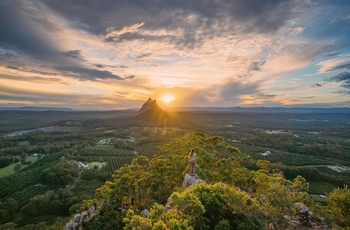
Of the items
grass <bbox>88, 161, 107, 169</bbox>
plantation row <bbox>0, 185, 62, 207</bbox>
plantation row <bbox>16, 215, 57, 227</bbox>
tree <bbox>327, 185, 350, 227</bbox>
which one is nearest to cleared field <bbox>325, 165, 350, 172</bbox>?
tree <bbox>327, 185, 350, 227</bbox>

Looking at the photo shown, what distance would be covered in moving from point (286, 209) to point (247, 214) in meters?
3.25

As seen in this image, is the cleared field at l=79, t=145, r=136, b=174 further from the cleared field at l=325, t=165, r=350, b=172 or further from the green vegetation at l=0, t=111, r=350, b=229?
the cleared field at l=325, t=165, r=350, b=172

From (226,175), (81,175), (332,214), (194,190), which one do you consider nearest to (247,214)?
(194,190)

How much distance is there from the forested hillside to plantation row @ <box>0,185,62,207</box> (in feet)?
168

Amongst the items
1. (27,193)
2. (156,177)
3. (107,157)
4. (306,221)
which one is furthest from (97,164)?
(306,221)

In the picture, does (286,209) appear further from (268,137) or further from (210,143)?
(268,137)

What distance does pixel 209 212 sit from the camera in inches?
651

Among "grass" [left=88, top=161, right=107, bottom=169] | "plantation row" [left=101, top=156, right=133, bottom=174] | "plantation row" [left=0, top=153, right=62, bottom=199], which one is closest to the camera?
"plantation row" [left=0, top=153, right=62, bottom=199]

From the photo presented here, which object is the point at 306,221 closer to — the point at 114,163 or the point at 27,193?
the point at 27,193

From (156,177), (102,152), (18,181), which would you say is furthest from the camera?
(102,152)

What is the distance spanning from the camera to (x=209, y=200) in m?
16.6

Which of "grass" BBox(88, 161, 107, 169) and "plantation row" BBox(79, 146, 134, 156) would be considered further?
"plantation row" BBox(79, 146, 134, 156)

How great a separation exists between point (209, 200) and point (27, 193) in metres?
82.5

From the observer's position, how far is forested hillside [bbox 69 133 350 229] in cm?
1484
